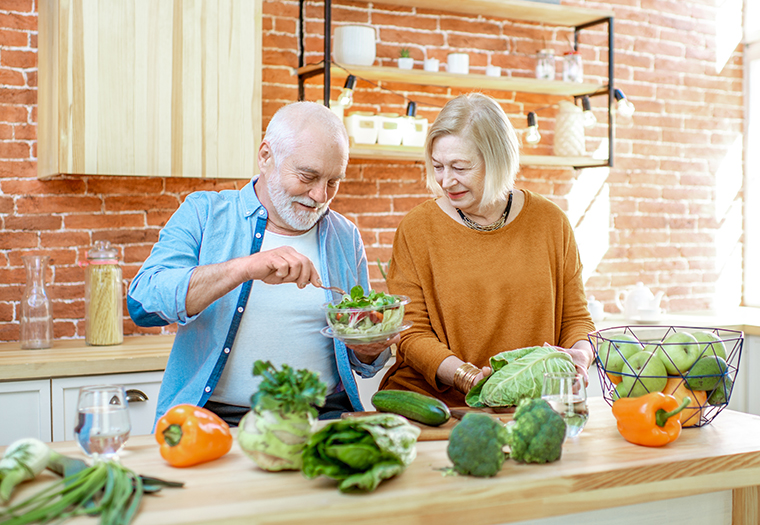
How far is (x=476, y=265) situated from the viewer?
220 centimetres

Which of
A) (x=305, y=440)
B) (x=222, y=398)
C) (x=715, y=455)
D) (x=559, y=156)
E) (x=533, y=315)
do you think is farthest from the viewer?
(x=559, y=156)

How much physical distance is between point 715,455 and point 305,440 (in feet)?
2.53

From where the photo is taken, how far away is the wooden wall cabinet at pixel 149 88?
2678mm

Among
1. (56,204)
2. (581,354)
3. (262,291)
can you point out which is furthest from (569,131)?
(56,204)

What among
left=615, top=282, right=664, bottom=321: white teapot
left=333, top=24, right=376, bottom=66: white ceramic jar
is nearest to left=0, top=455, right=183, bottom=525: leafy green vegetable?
left=333, top=24, right=376, bottom=66: white ceramic jar

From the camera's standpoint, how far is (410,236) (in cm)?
223

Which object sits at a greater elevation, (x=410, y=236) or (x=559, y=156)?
(x=559, y=156)

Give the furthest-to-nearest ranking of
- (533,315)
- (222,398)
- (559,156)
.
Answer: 1. (559,156)
2. (533,315)
3. (222,398)

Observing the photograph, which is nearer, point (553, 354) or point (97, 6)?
point (553, 354)

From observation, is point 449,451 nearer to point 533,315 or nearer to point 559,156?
point 533,315

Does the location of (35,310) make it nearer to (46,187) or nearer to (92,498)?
(46,187)

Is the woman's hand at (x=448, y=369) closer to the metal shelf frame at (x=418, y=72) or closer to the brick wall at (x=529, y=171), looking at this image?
the metal shelf frame at (x=418, y=72)

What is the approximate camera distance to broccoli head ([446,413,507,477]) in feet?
3.85

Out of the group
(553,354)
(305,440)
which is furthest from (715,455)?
(305,440)
